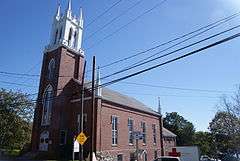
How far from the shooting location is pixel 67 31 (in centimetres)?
4062

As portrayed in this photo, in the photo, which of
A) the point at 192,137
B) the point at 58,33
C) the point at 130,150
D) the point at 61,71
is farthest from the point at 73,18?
the point at 192,137

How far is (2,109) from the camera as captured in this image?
43.5 meters

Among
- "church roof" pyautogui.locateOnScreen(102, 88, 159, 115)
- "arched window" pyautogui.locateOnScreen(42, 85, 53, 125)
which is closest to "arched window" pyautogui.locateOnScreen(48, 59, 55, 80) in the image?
"arched window" pyautogui.locateOnScreen(42, 85, 53, 125)

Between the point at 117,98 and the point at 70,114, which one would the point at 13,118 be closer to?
the point at 70,114

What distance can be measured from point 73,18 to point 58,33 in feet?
11.4

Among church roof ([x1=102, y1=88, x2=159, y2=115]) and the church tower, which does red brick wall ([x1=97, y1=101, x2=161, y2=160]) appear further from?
the church tower

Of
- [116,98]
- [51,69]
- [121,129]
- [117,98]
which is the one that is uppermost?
[51,69]

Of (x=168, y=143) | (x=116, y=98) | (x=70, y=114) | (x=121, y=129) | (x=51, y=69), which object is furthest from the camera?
(x=168, y=143)

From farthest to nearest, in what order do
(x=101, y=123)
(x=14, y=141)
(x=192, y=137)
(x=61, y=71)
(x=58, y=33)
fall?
1. (x=192, y=137)
2. (x=14, y=141)
3. (x=58, y=33)
4. (x=61, y=71)
5. (x=101, y=123)

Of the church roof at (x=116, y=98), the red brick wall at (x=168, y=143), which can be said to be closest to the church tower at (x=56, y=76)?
the church roof at (x=116, y=98)

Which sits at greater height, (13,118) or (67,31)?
(67,31)

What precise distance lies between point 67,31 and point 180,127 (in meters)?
65.2

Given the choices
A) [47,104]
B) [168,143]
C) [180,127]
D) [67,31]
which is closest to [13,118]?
[47,104]

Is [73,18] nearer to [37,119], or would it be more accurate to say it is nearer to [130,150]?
[37,119]
